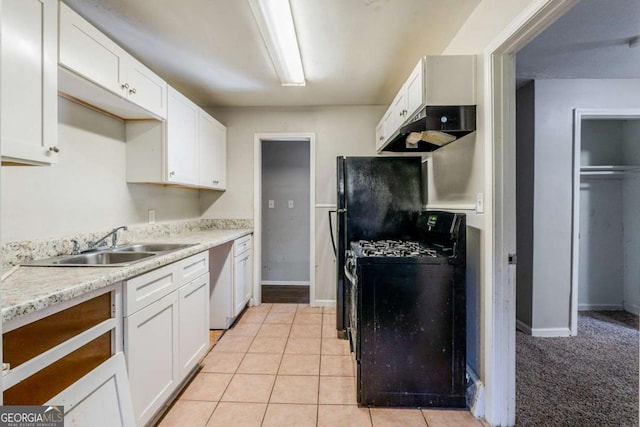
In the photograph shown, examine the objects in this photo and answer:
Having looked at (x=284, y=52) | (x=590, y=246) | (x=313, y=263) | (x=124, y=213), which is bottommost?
(x=313, y=263)

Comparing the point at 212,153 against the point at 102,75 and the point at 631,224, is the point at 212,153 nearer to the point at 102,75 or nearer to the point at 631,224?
the point at 102,75

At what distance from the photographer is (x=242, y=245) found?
319 cm

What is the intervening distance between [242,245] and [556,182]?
9.75 ft

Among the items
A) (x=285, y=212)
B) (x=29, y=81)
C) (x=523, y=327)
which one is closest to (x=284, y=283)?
(x=285, y=212)

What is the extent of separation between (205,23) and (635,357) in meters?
3.84

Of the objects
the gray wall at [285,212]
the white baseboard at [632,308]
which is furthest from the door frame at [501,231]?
the gray wall at [285,212]

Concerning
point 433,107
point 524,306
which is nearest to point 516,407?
point 524,306

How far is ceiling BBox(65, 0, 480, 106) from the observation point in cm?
179

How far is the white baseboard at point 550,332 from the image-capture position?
2.58 meters

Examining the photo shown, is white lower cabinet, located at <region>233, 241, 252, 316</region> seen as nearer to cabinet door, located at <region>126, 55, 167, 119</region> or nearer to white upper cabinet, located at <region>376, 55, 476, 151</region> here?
cabinet door, located at <region>126, 55, 167, 119</region>

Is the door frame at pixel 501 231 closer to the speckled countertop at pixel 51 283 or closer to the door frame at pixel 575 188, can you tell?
the door frame at pixel 575 188

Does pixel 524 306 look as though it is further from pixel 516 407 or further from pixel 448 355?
pixel 448 355

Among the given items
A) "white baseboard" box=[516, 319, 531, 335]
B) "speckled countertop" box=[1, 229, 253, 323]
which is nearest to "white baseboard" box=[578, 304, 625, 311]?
"white baseboard" box=[516, 319, 531, 335]

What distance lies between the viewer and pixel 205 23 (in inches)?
76.4
